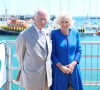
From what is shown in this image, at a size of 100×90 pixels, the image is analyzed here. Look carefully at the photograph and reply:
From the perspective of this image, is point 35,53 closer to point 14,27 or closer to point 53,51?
point 53,51

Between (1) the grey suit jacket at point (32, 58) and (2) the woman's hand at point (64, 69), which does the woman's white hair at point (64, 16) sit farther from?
(2) the woman's hand at point (64, 69)

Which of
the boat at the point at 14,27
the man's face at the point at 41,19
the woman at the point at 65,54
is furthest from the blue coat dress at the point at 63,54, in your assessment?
the boat at the point at 14,27

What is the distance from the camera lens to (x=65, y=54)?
290cm

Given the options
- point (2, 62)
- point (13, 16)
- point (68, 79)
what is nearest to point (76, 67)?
point (68, 79)

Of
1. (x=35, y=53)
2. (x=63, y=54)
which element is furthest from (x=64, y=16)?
(x=35, y=53)

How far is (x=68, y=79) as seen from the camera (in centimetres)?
301

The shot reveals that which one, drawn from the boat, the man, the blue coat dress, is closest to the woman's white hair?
the blue coat dress

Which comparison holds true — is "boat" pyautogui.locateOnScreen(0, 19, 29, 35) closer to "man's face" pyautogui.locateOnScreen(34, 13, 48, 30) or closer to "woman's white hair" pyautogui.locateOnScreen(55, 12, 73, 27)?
"woman's white hair" pyautogui.locateOnScreen(55, 12, 73, 27)

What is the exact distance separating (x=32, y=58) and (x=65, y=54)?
0.51 metres

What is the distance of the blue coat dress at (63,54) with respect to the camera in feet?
9.53

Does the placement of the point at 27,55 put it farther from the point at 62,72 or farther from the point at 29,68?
the point at 62,72

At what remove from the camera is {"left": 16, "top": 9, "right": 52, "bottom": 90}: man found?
260cm

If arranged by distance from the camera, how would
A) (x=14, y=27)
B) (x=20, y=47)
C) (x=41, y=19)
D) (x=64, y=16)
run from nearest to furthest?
(x=41, y=19) → (x=20, y=47) → (x=64, y=16) → (x=14, y=27)

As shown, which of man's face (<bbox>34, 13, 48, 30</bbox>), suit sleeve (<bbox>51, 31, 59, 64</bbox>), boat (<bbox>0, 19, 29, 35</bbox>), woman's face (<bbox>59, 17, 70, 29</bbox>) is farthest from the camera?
boat (<bbox>0, 19, 29, 35</bbox>)
